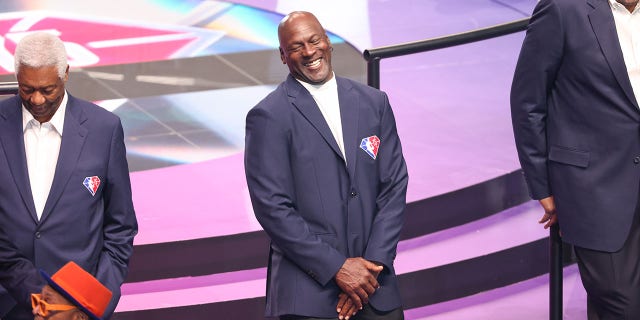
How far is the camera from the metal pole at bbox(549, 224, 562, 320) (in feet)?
17.2

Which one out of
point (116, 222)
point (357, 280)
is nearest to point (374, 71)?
point (357, 280)

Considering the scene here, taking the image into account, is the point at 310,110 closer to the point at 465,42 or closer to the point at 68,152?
the point at 68,152

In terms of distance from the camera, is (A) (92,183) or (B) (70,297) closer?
(B) (70,297)

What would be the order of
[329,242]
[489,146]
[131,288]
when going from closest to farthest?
[329,242] → [131,288] → [489,146]

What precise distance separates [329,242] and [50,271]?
3.22ft

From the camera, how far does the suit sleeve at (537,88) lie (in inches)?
183

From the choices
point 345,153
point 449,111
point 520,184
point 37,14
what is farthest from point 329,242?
point 37,14

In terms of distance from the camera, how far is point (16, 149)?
164 inches

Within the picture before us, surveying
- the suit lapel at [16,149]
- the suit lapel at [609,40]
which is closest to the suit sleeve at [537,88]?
the suit lapel at [609,40]

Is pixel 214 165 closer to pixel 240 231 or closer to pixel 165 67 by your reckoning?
pixel 240 231

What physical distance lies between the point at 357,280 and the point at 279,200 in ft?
1.29

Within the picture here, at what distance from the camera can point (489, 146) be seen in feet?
25.0

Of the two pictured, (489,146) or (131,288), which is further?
(489,146)

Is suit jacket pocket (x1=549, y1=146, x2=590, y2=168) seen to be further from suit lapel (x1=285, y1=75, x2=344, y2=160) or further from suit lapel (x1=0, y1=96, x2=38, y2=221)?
suit lapel (x1=0, y1=96, x2=38, y2=221)
